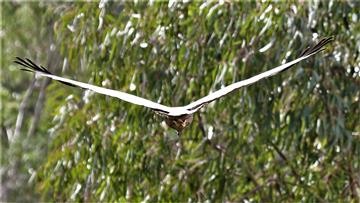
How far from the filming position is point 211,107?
372 cm

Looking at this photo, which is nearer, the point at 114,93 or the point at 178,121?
the point at 178,121

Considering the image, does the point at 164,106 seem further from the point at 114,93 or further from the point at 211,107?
the point at 211,107

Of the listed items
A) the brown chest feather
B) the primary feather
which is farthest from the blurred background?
the brown chest feather

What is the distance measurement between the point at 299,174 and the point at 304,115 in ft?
1.18

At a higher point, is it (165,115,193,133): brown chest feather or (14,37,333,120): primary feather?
(14,37,333,120): primary feather

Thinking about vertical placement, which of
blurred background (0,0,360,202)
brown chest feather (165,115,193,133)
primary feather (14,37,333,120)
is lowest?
brown chest feather (165,115,193,133)

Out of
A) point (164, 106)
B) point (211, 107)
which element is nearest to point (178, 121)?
point (164, 106)

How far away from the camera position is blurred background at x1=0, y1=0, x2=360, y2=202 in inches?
138

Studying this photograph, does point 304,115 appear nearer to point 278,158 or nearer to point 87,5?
point 278,158

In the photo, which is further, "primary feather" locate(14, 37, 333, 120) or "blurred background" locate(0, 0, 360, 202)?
"blurred background" locate(0, 0, 360, 202)

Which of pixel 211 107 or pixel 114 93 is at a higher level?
pixel 211 107

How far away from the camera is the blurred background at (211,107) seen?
138 inches

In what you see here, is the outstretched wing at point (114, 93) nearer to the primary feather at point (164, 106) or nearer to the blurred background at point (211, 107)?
the primary feather at point (164, 106)

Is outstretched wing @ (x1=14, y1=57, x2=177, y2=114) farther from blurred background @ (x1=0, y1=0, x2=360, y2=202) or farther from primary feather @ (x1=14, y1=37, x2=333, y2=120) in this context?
blurred background @ (x1=0, y1=0, x2=360, y2=202)
